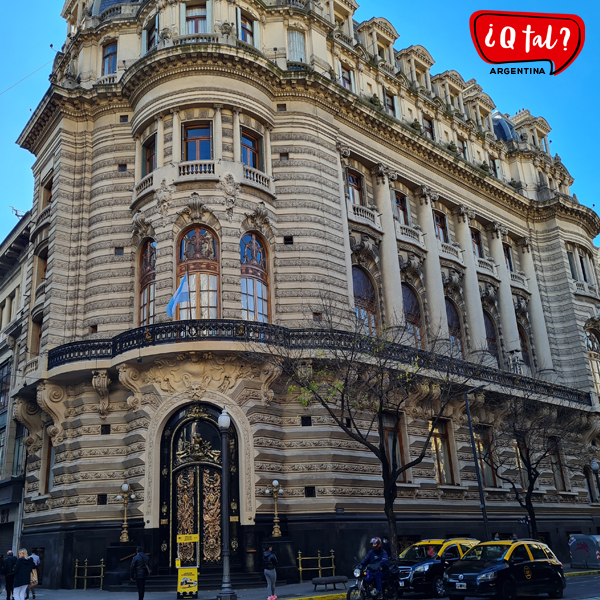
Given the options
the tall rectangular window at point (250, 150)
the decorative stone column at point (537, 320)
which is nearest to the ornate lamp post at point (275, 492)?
the tall rectangular window at point (250, 150)

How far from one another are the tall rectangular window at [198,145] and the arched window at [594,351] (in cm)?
3156

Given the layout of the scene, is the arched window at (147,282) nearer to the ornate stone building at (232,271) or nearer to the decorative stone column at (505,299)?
the ornate stone building at (232,271)

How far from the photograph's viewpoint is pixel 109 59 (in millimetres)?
35406

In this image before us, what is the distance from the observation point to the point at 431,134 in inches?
1736

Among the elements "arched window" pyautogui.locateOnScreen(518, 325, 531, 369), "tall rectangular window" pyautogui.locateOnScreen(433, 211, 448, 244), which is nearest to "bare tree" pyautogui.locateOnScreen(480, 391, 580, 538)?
"arched window" pyautogui.locateOnScreen(518, 325, 531, 369)

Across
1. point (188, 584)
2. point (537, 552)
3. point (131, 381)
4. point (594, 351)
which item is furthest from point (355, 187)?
point (594, 351)

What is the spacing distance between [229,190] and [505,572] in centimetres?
1883

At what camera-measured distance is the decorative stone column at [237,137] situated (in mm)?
30219

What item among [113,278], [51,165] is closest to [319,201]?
[113,278]

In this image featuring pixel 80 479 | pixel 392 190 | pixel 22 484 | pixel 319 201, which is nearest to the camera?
pixel 80 479

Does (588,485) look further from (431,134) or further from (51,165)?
(51,165)

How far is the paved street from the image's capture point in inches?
807

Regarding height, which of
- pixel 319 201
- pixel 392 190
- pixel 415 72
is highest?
pixel 415 72

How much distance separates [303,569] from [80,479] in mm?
9835
